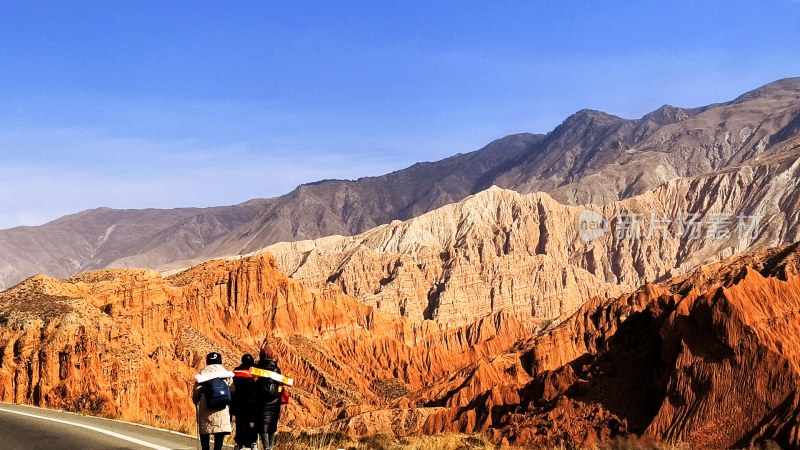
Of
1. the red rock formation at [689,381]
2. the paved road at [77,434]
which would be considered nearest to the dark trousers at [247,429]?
the paved road at [77,434]

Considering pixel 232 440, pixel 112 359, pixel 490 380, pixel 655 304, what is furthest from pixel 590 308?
pixel 232 440

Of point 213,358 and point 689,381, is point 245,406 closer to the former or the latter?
point 213,358

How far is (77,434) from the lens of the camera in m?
20.2

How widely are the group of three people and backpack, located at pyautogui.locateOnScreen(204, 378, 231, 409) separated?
0.10m

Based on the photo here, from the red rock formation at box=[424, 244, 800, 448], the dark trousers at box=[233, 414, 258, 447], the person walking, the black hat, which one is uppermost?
the black hat

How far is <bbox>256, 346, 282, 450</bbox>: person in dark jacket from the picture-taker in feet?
49.6

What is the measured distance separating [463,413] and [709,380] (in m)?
26.7

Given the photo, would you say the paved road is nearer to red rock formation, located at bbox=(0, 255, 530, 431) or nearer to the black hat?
red rock formation, located at bbox=(0, 255, 530, 431)

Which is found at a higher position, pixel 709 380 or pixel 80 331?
pixel 80 331

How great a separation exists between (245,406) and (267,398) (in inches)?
14.9

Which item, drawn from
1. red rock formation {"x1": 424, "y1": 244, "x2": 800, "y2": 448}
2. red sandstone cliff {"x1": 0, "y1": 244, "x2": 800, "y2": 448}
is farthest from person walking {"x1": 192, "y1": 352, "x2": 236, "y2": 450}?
red rock formation {"x1": 424, "y1": 244, "x2": 800, "y2": 448}

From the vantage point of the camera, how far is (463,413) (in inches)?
2758

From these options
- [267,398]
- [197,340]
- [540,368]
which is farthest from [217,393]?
[540,368]

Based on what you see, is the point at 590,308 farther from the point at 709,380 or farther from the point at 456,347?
the point at 709,380
